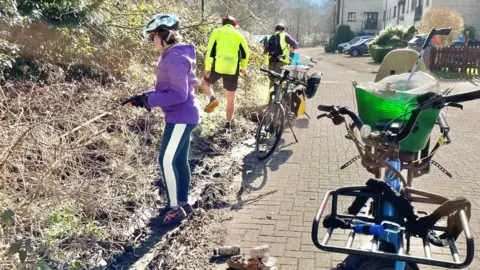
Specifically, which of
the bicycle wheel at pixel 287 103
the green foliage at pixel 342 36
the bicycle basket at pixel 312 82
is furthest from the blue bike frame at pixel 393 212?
the green foliage at pixel 342 36

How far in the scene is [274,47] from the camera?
31.4 feet

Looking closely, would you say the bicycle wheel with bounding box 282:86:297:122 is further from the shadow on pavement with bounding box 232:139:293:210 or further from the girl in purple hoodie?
the girl in purple hoodie

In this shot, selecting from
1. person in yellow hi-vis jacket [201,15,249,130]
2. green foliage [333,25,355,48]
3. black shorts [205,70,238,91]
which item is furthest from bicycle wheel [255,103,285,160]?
green foliage [333,25,355,48]

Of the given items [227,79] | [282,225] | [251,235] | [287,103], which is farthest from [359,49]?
[251,235]

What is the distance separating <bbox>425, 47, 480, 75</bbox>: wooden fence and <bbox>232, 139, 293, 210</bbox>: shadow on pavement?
1558cm

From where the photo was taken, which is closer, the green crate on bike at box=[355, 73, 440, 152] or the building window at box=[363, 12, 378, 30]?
the green crate on bike at box=[355, 73, 440, 152]

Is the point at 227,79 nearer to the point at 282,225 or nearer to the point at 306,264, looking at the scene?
the point at 282,225

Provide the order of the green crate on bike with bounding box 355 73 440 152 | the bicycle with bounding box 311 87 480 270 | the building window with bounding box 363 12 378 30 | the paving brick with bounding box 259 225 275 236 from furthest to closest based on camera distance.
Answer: the building window with bounding box 363 12 378 30, the paving brick with bounding box 259 225 275 236, the green crate on bike with bounding box 355 73 440 152, the bicycle with bounding box 311 87 480 270

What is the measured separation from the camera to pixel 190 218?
4289 millimetres

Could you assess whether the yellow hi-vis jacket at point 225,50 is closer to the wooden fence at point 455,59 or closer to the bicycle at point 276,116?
the bicycle at point 276,116

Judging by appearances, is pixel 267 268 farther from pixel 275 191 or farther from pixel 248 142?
pixel 248 142

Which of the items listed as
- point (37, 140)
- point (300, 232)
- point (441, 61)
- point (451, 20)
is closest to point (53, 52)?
point (37, 140)

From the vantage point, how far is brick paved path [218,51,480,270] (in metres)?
3.91

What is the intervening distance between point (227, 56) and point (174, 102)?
357 centimetres
